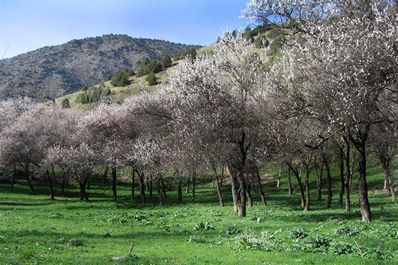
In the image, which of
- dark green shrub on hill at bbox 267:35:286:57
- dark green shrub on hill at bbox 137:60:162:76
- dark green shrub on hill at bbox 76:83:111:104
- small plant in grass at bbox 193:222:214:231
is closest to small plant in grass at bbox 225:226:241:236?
small plant in grass at bbox 193:222:214:231

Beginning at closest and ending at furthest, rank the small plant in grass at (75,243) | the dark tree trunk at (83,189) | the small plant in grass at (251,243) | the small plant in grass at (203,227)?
1. the small plant in grass at (251,243)
2. the small plant in grass at (75,243)
3. the small plant in grass at (203,227)
4. the dark tree trunk at (83,189)

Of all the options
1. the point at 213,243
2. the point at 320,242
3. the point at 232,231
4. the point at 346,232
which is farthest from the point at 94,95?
the point at 320,242

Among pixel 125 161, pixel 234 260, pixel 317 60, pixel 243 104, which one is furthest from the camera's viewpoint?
pixel 125 161

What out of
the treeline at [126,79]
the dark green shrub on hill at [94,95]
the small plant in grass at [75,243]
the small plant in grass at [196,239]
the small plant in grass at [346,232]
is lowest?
the small plant in grass at [196,239]

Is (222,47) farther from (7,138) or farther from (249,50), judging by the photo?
A: (7,138)

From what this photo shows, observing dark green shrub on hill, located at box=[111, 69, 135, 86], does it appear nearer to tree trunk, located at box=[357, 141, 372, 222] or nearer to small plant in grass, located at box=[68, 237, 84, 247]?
tree trunk, located at box=[357, 141, 372, 222]

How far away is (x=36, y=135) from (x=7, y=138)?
5413mm

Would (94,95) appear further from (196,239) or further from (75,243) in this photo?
(75,243)

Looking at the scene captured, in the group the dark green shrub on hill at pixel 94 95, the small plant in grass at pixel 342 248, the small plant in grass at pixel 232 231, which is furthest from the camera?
the dark green shrub on hill at pixel 94 95

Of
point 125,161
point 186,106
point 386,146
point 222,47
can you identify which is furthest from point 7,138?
point 386,146

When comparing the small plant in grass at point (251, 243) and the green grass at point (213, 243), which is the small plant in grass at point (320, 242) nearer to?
the green grass at point (213, 243)

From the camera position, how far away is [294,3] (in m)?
23.1

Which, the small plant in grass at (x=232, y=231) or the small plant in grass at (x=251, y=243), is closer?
the small plant in grass at (x=251, y=243)

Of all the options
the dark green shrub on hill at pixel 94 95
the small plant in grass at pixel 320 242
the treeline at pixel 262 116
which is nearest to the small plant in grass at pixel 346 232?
the small plant in grass at pixel 320 242
